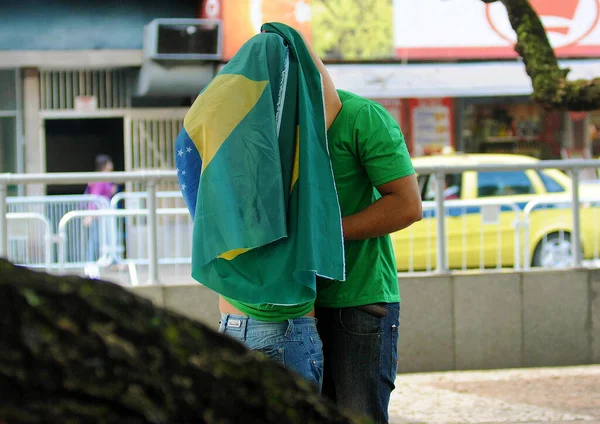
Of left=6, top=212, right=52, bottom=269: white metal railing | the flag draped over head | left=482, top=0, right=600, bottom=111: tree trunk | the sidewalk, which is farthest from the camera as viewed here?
left=6, top=212, right=52, bottom=269: white metal railing

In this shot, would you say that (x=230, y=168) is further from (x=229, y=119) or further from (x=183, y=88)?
(x=183, y=88)

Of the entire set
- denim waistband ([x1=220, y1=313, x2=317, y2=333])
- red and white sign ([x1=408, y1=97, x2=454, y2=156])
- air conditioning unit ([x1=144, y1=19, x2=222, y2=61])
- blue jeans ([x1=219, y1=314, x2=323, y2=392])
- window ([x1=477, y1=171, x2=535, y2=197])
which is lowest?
blue jeans ([x1=219, y1=314, x2=323, y2=392])

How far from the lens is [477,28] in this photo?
53.1 ft

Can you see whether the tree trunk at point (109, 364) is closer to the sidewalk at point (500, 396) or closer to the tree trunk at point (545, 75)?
the sidewalk at point (500, 396)

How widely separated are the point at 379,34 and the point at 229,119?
1333cm

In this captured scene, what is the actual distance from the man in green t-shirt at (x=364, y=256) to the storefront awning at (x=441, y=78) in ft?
41.6

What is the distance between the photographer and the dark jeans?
2879 mm

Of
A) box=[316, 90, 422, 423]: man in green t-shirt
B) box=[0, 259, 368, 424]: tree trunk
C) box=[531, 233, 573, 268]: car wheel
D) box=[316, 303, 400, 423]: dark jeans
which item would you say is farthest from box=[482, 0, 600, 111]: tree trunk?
box=[0, 259, 368, 424]: tree trunk

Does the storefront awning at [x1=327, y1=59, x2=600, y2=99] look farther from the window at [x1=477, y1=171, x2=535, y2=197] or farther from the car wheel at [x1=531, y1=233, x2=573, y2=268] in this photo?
the car wheel at [x1=531, y1=233, x2=573, y2=268]

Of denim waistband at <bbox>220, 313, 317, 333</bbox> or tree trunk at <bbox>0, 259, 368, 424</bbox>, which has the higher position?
tree trunk at <bbox>0, 259, 368, 424</bbox>

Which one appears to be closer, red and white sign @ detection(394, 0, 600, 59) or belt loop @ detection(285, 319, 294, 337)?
belt loop @ detection(285, 319, 294, 337)

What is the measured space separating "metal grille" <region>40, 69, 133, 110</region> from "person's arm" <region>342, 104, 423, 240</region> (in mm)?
13760

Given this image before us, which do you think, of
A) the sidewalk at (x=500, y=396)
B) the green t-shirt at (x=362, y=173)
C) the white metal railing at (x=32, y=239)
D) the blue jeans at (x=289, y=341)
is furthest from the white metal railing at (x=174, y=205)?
the blue jeans at (x=289, y=341)

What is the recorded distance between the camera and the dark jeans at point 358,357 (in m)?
2.88
